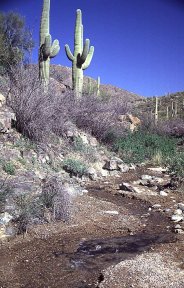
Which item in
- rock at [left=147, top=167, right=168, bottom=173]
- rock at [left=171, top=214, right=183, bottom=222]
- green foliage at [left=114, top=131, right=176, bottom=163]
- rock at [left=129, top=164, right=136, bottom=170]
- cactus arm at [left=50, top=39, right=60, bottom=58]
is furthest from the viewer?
cactus arm at [left=50, top=39, right=60, bottom=58]

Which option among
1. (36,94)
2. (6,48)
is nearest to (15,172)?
(36,94)

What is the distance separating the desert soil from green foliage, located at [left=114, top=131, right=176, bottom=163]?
559cm

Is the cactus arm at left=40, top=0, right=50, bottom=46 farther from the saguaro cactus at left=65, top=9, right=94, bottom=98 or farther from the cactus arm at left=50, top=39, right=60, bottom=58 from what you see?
the saguaro cactus at left=65, top=9, right=94, bottom=98

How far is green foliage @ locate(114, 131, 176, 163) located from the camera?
543 inches

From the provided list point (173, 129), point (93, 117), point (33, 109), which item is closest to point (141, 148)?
point (93, 117)

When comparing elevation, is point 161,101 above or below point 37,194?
above

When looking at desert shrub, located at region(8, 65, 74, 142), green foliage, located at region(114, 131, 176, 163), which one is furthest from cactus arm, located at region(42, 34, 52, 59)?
green foliage, located at region(114, 131, 176, 163)

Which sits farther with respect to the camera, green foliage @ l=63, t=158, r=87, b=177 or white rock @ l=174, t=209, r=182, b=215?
green foliage @ l=63, t=158, r=87, b=177

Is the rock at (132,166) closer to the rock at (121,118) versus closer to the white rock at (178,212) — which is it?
the white rock at (178,212)

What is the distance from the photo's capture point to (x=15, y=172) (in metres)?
8.66

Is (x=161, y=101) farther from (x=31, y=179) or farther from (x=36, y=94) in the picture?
(x=31, y=179)

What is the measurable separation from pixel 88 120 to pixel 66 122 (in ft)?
4.82

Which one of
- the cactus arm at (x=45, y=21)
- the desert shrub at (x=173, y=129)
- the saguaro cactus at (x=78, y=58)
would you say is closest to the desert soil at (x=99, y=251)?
the cactus arm at (x=45, y=21)

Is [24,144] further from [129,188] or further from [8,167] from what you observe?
[129,188]
